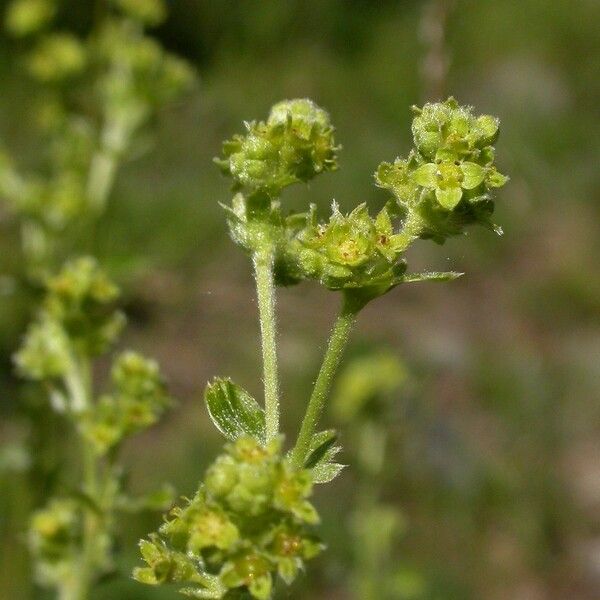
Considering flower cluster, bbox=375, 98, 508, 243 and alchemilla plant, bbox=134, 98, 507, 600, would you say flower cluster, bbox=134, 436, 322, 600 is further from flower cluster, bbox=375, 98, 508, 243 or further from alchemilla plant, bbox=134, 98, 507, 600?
flower cluster, bbox=375, 98, 508, 243

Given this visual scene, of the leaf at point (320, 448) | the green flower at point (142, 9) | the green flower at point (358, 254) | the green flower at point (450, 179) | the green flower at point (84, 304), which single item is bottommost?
the leaf at point (320, 448)

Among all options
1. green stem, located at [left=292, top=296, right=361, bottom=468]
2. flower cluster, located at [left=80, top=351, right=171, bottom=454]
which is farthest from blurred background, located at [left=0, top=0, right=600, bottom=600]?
green stem, located at [left=292, top=296, right=361, bottom=468]

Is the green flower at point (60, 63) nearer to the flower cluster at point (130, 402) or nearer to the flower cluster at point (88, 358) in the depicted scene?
the flower cluster at point (88, 358)

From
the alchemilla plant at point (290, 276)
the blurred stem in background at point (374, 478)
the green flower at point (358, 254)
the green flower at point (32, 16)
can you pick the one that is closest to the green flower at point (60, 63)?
the green flower at point (32, 16)

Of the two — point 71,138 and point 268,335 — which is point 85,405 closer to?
point 268,335

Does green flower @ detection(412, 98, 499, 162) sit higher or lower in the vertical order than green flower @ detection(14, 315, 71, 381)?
lower

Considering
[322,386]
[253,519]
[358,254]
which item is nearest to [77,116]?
[358,254]

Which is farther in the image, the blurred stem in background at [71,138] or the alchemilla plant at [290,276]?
the blurred stem in background at [71,138]

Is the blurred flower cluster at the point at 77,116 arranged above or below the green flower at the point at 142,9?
below
